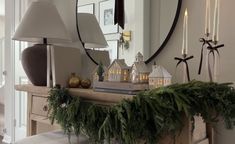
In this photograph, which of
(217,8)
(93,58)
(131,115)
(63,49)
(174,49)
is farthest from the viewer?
(93,58)

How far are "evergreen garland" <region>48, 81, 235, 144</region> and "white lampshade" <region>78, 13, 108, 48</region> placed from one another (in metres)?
0.88

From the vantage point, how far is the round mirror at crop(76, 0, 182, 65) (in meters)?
1.63

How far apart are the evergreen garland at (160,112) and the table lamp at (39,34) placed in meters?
0.81

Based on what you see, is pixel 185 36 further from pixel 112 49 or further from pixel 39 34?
pixel 39 34

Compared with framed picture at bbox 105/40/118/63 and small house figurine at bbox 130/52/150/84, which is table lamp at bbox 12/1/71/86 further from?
small house figurine at bbox 130/52/150/84

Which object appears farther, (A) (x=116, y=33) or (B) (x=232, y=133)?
(A) (x=116, y=33)

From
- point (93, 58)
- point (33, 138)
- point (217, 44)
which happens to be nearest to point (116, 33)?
point (93, 58)

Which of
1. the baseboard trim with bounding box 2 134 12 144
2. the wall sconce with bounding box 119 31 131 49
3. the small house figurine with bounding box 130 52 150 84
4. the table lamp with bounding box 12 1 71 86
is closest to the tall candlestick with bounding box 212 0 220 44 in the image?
the small house figurine with bounding box 130 52 150 84

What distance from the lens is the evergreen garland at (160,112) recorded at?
44.1 inches

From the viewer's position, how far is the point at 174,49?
1.62 metres

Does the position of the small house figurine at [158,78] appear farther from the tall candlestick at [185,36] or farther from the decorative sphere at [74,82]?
the decorative sphere at [74,82]

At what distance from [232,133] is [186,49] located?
1.65ft

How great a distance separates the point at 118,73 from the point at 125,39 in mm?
405

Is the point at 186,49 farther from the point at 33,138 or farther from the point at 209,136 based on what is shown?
the point at 33,138
